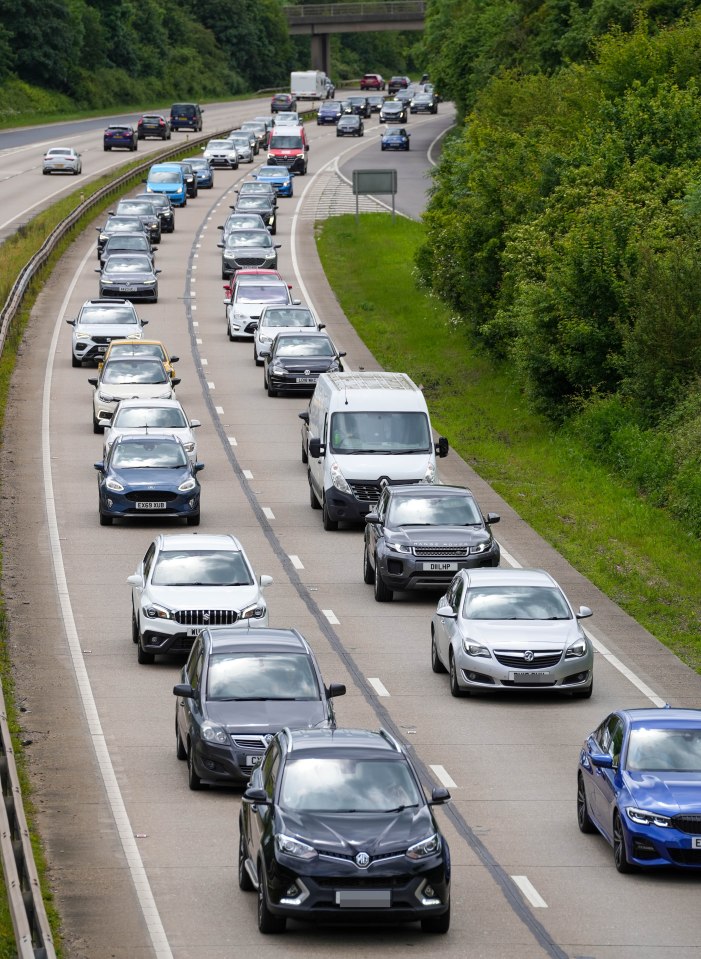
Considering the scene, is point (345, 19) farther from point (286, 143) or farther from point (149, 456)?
point (149, 456)

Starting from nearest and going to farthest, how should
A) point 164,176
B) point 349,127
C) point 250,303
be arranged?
point 250,303, point 164,176, point 349,127

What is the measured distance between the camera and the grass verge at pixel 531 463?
95.7 ft

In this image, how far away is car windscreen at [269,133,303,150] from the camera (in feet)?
325

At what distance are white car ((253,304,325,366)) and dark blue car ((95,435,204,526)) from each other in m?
16.7

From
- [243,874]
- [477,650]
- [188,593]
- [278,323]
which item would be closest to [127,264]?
[278,323]

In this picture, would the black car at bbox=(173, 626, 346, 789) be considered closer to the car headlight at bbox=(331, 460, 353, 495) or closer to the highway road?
the highway road

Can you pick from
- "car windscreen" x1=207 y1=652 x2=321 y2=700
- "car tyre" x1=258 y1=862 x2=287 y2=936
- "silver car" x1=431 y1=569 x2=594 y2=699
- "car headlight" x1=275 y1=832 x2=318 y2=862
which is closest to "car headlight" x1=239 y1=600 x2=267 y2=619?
"silver car" x1=431 y1=569 x2=594 y2=699

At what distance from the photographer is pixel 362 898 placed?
13.5 metres

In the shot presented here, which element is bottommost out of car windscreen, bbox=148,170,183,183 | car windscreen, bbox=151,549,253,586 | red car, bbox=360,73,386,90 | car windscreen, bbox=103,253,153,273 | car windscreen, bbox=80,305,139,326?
red car, bbox=360,73,386,90

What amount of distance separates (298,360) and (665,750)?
30.1 meters

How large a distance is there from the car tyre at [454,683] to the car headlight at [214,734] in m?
4.98

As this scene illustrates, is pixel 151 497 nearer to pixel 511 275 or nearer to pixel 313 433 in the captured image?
pixel 313 433

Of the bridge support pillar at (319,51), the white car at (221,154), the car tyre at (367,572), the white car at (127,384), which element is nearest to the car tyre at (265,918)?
the car tyre at (367,572)

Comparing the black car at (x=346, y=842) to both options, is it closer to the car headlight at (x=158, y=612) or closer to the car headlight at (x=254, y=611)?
the car headlight at (x=254, y=611)
